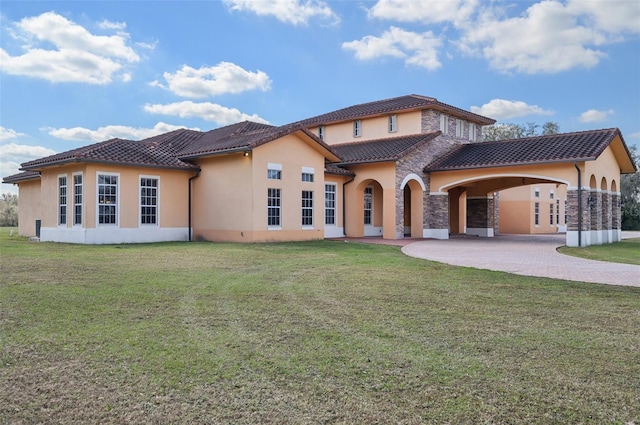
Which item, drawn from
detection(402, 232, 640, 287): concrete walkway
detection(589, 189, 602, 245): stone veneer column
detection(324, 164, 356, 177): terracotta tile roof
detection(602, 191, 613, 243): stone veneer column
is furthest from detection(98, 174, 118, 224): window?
detection(602, 191, 613, 243): stone veneer column

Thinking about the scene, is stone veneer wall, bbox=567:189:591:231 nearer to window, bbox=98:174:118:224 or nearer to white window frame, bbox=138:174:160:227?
white window frame, bbox=138:174:160:227

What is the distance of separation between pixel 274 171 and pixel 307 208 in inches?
98.6

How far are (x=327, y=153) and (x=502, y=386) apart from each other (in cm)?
1912

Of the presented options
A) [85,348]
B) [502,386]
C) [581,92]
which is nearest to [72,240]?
[85,348]

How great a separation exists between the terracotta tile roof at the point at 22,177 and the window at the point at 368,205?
16.2 meters

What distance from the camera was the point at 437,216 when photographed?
1027 inches

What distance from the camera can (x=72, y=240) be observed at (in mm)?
19625

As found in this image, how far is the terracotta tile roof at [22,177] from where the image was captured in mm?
24987

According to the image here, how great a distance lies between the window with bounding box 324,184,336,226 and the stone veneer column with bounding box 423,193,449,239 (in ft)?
15.7

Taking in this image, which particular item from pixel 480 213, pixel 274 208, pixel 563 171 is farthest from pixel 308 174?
pixel 480 213

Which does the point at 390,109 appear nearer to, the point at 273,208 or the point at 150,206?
the point at 273,208

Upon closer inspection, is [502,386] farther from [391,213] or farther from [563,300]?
[391,213]

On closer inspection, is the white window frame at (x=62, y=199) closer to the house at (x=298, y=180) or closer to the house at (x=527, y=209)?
the house at (x=298, y=180)

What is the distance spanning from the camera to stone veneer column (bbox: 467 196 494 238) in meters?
30.5
